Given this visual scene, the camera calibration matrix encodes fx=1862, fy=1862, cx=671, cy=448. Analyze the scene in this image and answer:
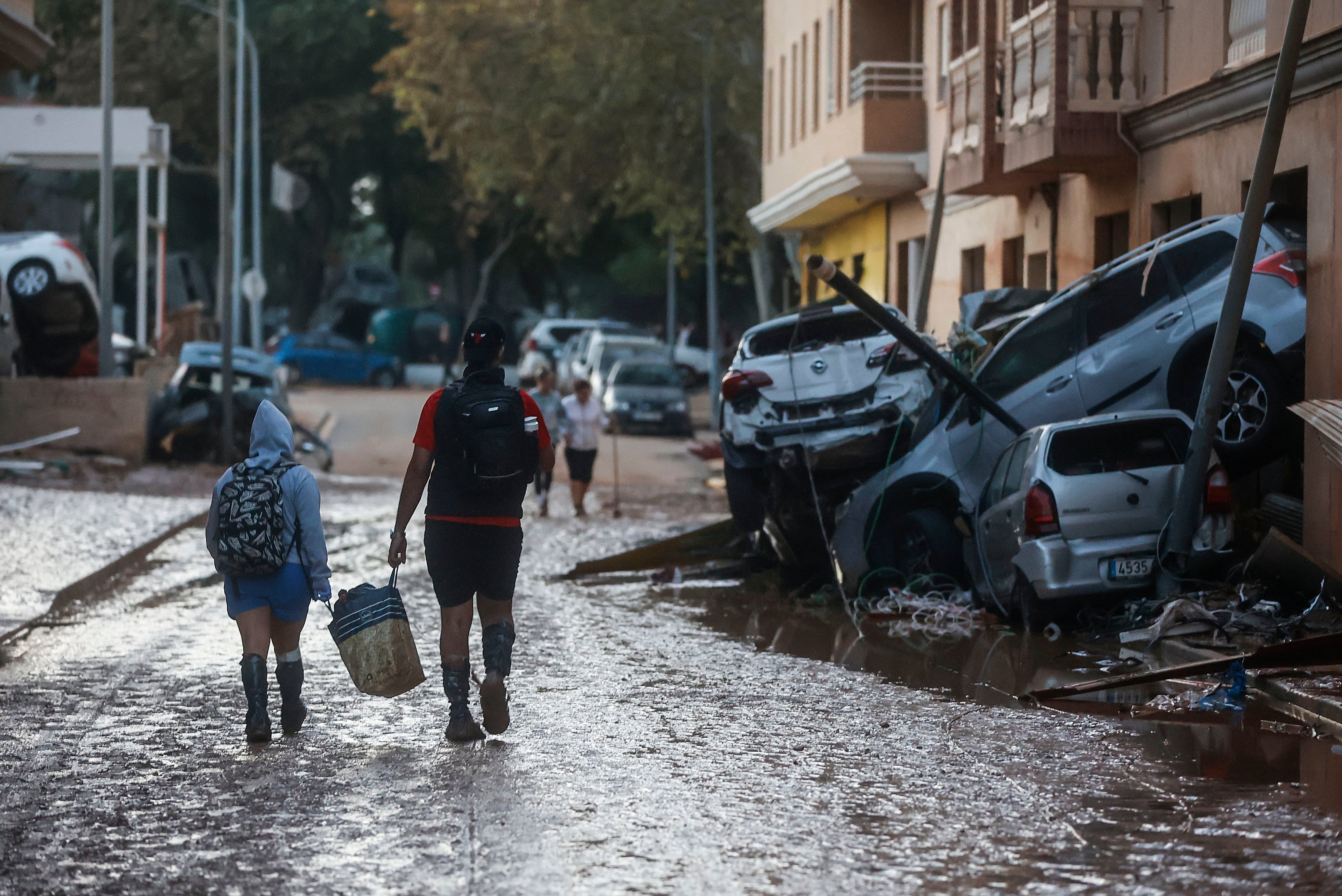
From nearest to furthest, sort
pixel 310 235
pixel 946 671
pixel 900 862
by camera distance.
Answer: pixel 900 862 < pixel 946 671 < pixel 310 235

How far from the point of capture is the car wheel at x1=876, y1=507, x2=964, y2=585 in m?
13.1

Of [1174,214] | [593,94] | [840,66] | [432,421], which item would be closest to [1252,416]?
[1174,214]

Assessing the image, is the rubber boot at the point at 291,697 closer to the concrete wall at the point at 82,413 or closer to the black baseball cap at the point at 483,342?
the black baseball cap at the point at 483,342

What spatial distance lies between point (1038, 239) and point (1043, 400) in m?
8.22

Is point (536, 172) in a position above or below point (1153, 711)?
above

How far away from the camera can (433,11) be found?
42.2m

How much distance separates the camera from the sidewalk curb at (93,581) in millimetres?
12039

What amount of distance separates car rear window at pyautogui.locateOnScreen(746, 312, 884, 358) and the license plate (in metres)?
3.79

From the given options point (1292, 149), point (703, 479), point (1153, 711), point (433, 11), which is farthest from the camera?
point (433, 11)

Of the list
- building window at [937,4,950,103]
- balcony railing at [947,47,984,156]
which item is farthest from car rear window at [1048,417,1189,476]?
building window at [937,4,950,103]

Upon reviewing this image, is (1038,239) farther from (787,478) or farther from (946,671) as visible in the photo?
(946,671)

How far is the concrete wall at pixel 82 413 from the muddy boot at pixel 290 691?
1906cm

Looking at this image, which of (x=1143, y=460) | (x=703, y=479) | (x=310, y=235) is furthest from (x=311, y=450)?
(x=310, y=235)

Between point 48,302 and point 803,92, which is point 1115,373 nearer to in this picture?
point 48,302
